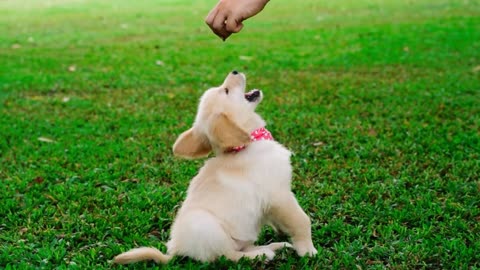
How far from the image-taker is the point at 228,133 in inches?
130

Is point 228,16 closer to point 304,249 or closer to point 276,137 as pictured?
point 304,249

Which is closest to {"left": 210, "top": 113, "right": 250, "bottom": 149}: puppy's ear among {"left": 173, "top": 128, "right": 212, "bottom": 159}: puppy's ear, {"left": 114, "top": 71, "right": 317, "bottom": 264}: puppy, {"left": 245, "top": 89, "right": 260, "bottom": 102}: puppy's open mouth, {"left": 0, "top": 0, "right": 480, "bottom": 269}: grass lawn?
{"left": 114, "top": 71, "right": 317, "bottom": 264}: puppy

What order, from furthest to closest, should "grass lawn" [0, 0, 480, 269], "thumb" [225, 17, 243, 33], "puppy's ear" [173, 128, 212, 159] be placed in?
"grass lawn" [0, 0, 480, 269] → "puppy's ear" [173, 128, 212, 159] → "thumb" [225, 17, 243, 33]

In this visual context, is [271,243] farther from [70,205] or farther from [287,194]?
[70,205]

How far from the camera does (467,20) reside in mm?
12906

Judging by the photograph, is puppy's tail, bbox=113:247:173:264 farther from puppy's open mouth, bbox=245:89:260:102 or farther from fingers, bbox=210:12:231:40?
fingers, bbox=210:12:231:40

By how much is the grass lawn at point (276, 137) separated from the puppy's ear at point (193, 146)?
622 mm

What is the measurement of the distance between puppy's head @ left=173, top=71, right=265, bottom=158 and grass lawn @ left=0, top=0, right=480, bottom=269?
644 millimetres

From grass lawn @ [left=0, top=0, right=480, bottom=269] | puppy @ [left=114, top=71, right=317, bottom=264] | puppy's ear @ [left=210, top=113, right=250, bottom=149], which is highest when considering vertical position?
puppy's ear @ [left=210, top=113, right=250, bottom=149]

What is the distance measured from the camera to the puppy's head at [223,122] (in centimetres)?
332

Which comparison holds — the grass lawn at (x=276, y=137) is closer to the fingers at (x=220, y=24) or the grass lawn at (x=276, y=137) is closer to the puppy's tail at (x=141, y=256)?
the puppy's tail at (x=141, y=256)

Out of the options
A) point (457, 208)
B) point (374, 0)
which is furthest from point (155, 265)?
point (374, 0)

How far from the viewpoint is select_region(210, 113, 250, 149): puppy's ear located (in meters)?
3.31

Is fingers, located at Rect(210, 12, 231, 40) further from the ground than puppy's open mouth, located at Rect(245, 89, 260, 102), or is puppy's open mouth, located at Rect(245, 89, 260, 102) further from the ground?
fingers, located at Rect(210, 12, 231, 40)
